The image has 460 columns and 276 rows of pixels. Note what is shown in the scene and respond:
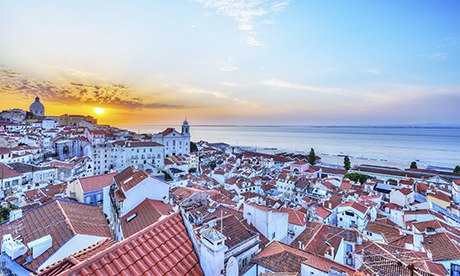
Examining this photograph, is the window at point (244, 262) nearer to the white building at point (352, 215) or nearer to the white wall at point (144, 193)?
the white wall at point (144, 193)

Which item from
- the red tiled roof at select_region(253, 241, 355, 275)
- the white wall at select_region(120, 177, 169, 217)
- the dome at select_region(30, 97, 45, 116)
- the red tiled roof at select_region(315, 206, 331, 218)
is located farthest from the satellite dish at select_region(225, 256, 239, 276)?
the dome at select_region(30, 97, 45, 116)

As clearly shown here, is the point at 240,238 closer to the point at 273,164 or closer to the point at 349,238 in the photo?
the point at 349,238

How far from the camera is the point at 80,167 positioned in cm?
3419

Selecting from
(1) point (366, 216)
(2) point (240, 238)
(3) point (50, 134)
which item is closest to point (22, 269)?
(2) point (240, 238)

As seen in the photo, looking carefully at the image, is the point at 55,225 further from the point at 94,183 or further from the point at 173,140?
the point at 173,140

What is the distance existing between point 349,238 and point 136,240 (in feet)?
A: 55.2

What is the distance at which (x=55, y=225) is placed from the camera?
10000mm

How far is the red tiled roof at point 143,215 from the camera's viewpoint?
11.0m

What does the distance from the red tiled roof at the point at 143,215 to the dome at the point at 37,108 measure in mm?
98617

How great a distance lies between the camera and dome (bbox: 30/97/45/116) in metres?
87.4

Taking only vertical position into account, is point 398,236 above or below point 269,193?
above

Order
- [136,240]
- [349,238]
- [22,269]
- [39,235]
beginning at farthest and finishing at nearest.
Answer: [349,238] → [39,235] → [22,269] → [136,240]

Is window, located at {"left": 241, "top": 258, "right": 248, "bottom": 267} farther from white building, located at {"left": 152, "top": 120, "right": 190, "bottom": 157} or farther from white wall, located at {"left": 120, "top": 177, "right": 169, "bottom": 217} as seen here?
white building, located at {"left": 152, "top": 120, "right": 190, "bottom": 157}

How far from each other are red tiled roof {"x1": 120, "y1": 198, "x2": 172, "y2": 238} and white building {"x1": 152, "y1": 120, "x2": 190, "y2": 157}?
48.5 m
